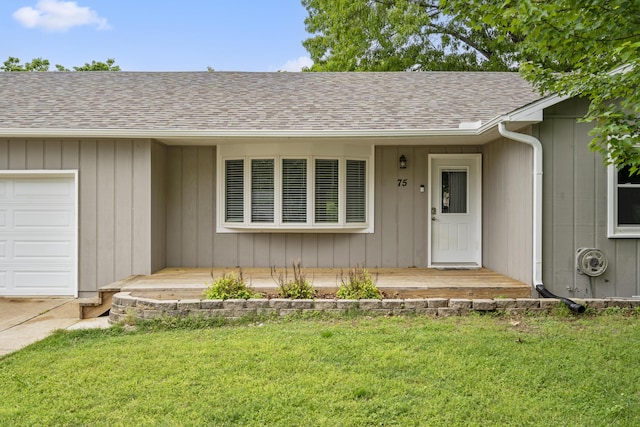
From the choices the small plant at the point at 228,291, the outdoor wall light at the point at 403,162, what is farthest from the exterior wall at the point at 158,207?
the outdoor wall light at the point at 403,162

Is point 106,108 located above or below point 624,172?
above

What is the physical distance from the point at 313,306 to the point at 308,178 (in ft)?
8.87

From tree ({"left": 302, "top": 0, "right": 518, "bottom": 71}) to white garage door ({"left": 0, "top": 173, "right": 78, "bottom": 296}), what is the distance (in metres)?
12.5

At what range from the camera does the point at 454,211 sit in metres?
8.01

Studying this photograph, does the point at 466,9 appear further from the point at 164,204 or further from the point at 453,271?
the point at 164,204

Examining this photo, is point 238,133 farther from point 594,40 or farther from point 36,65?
point 36,65

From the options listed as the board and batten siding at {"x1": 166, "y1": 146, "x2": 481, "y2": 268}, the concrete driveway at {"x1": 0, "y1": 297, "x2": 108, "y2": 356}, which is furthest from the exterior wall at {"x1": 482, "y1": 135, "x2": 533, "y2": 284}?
the concrete driveway at {"x1": 0, "y1": 297, "x2": 108, "y2": 356}

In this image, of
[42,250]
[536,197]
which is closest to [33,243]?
[42,250]

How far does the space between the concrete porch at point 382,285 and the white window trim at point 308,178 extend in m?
0.93

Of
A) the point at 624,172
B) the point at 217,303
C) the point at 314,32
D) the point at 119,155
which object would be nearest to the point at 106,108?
the point at 119,155

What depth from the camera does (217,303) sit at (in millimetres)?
5508

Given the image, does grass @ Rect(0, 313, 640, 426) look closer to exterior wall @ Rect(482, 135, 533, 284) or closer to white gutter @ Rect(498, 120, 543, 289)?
white gutter @ Rect(498, 120, 543, 289)

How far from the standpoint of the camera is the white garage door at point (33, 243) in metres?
7.27

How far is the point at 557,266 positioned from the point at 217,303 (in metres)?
4.23
